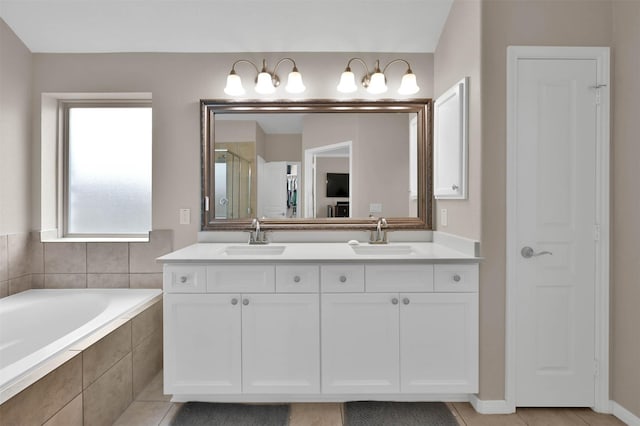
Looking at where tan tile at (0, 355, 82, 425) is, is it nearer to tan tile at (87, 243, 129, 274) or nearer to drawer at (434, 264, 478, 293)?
tan tile at (87, 243, 129, 274)

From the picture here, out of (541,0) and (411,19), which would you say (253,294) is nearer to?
(411,19)

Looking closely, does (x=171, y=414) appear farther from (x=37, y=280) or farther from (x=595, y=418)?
(x=595, y=418)

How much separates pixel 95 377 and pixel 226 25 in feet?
7.14

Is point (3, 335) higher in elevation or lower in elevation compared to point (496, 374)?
higher

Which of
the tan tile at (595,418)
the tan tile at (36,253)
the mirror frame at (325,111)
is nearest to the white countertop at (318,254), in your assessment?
the mirror frame at (325,111)

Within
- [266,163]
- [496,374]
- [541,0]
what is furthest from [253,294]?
[541,0]

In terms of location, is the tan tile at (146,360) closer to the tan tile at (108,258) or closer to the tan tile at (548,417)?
the tan tile at (108,258)

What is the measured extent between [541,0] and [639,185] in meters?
1.09

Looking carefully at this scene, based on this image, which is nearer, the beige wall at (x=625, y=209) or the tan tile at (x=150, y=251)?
the beige wall at (x=625, y=209)

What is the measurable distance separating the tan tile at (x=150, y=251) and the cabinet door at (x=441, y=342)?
168 cm

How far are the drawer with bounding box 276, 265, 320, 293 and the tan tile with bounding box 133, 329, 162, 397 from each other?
0.96 metres

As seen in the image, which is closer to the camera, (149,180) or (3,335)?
(3,335)

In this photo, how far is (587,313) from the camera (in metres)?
1.93

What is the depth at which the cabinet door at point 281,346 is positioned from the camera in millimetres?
1936
